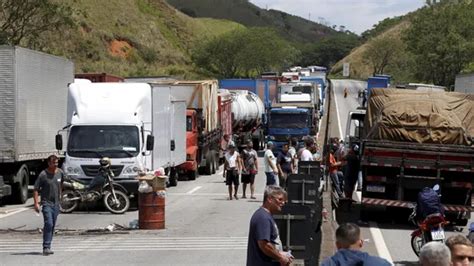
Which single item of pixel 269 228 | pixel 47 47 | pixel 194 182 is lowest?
pixel 194 182

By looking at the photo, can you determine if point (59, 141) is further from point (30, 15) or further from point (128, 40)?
point (128, 40)

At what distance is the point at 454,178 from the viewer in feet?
66.5

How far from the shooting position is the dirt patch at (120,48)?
9262cm

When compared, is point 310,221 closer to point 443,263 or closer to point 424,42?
point 443,263

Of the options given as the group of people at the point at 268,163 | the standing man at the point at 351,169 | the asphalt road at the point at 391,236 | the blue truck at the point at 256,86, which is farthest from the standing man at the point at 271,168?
the blue truck at the point at 256,86

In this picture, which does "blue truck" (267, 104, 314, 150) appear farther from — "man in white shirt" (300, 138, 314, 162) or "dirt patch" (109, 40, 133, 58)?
"dirt patch" (109, 40, 133, 58)

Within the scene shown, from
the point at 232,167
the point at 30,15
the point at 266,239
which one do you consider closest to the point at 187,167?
the point at 232,167

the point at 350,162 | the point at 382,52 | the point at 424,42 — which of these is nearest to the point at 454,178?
the point at 350,162

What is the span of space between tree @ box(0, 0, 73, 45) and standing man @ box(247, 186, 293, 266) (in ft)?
123

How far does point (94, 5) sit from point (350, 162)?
80051mm

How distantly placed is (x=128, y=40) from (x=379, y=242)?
82.6m

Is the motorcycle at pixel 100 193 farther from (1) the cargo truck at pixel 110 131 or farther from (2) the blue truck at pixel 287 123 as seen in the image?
(2) the blue truck at pixel 287 123

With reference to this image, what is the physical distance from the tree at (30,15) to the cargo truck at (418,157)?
27.5 metres

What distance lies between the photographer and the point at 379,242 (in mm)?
18016
